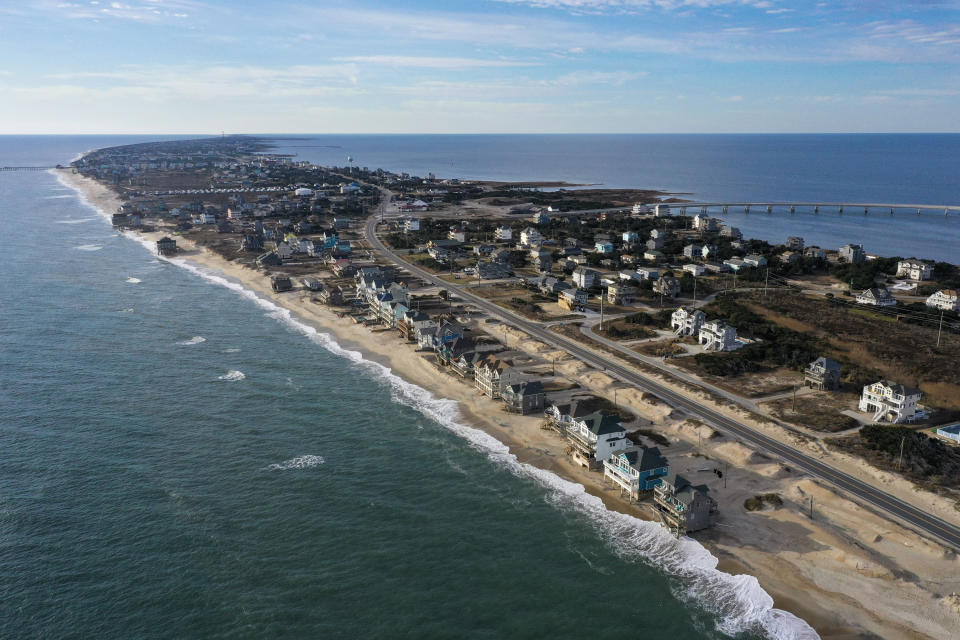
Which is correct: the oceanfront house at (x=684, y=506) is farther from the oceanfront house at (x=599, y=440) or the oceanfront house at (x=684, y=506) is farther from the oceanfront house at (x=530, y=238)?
the oceanfront house at (x=530, y=238)

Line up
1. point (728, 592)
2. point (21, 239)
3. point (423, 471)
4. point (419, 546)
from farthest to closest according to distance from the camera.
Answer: point (21, 239), point (423, 471), point (419, 546), point (728, 592)

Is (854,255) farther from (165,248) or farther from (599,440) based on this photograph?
(165,248)

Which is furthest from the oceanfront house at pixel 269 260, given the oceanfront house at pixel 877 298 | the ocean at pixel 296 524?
the oceanfront house at pixel 877 298

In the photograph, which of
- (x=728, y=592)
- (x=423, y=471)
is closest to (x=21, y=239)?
(x=423, y=471)

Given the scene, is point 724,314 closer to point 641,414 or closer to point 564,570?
point 641,414

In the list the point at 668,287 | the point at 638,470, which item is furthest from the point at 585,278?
the point at 638,470

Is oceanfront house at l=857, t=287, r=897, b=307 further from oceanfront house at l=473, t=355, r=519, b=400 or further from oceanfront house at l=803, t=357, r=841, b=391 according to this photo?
oceanfront house at l=473, t=355, r=519, b=400
